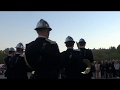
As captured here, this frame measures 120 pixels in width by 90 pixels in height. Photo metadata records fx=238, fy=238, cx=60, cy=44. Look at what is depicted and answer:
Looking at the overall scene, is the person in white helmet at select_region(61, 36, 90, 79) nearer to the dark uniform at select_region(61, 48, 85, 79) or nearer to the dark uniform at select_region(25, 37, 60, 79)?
the dark uniform at select_region(61, 48, 85, 79)

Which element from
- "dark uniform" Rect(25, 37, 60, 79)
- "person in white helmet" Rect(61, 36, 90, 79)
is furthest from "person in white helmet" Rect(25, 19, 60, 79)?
"person in white helmet" Rect(61, 36, 90, 79)

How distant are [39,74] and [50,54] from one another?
249 millimetres

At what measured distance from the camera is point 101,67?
16.6 m

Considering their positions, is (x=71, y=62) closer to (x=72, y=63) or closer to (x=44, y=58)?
(x=72, y=63)

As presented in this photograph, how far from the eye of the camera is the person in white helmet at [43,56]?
2533mm

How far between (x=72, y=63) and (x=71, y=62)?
2 centimetres

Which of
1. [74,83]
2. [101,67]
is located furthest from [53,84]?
[101,67]

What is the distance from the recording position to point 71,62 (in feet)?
11.4

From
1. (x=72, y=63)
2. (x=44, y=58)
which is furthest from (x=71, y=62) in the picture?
(x=44, y=58)

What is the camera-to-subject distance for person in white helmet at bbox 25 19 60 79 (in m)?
2.53

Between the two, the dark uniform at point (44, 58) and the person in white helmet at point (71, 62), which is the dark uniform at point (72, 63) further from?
the dark uniform at point (44, 58)

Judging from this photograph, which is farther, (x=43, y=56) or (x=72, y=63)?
(x=72, y=63)

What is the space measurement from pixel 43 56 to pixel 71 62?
1.03 m
